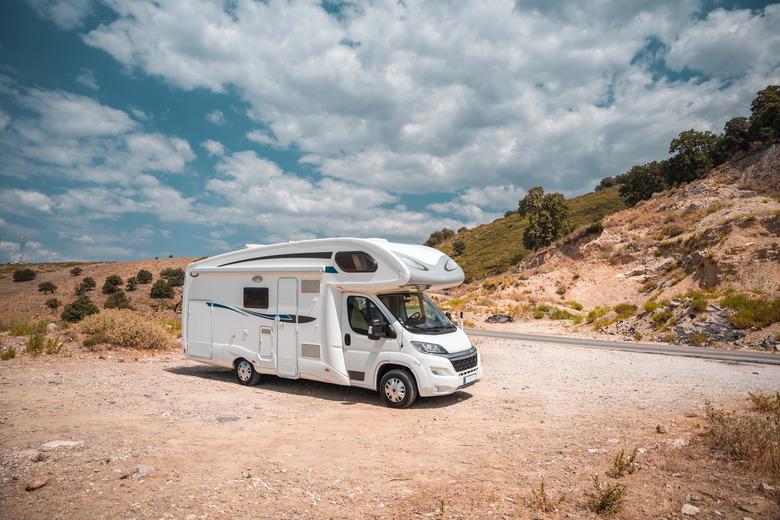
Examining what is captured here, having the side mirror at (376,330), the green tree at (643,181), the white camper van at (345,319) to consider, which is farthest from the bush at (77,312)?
the green tree at (643,181)

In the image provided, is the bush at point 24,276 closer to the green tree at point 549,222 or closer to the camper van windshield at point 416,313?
the green tree at point 549,222

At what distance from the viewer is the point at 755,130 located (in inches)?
1801

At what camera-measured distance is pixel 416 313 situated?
9.35 meters

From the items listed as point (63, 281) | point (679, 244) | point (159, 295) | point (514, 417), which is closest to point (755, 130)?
point (679, 244)

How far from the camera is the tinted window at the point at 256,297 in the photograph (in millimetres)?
10438

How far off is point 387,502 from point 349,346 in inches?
186

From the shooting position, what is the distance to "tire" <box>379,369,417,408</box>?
336 inches

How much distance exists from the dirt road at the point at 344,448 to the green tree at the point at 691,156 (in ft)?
157

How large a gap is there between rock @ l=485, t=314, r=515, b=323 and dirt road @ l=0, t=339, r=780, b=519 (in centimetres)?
1929

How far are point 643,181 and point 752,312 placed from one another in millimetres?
44425

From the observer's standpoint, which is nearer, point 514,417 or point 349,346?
point 514,417

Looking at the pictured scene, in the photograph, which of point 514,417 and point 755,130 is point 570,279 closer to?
point 755,130

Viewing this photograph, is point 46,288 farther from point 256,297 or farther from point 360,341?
point 360,341

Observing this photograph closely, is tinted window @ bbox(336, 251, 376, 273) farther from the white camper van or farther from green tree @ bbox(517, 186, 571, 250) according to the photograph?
green tree @ bbox(517, 186, 571, 250)
